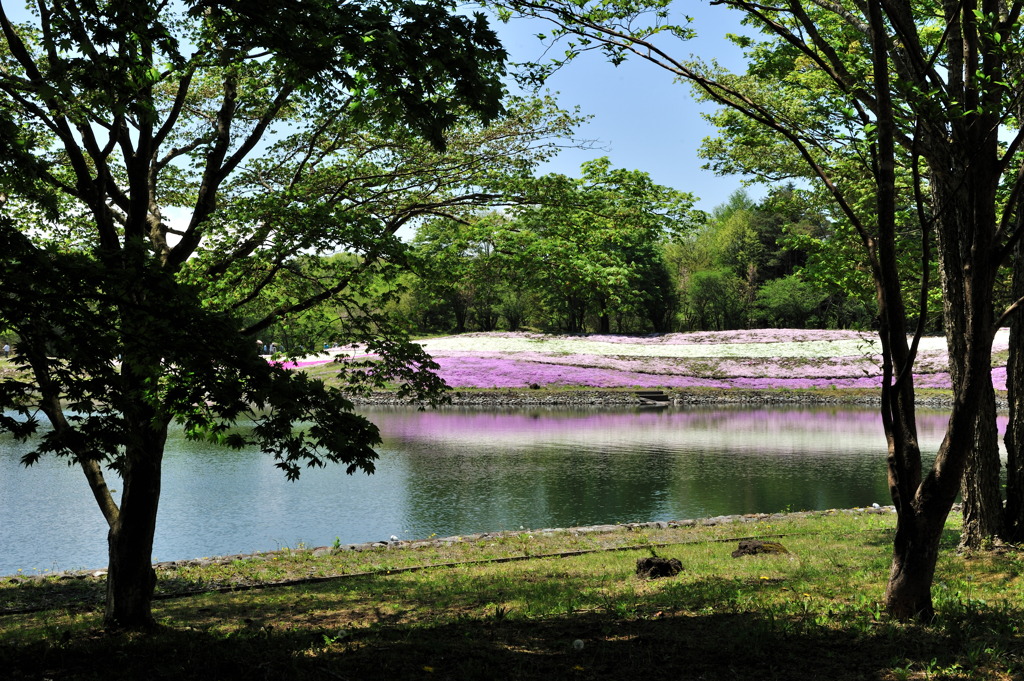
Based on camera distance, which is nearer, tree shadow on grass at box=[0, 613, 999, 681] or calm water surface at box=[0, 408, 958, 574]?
tree shadow on grass at box=[0, 613, 999, 681]

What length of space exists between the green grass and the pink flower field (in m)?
30.5

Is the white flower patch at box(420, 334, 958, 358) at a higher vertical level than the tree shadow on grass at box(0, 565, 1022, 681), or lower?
higher

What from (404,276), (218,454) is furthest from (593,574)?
(218,454)

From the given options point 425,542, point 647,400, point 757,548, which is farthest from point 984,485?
point 647,400

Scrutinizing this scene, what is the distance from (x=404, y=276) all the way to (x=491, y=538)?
527 cm

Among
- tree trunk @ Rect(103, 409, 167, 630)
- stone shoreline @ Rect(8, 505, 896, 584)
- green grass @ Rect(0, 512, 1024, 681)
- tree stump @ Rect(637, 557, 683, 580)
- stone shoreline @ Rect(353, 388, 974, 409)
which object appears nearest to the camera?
green grass @ Rect(0, 512, 1024, 681)

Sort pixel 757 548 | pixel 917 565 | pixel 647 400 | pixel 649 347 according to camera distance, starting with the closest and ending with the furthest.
A: 1. pixel 917 565
2. pixel 757 548
3. pixel 647 400
4. pixel 649 347

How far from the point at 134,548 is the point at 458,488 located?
35.9ft

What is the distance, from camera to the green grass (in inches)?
175

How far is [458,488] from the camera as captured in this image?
17938mm

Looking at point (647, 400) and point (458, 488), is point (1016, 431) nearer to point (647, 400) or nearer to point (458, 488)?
point (458, 488)

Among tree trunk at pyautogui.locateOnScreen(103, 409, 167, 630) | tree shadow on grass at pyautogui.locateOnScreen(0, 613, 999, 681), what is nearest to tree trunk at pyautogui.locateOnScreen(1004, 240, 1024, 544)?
tree shadow on grass at pyautogui.locateOnScreen(0, 613, 999, 681)

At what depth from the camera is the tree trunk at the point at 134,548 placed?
286 inches

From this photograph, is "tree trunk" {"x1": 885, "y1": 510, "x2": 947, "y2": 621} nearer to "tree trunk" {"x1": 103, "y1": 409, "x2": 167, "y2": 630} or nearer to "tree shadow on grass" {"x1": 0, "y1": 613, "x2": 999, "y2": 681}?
"tree shadow on grass" {"x1": 0, "y1": 613, "x2": 999, "y2": 681}
